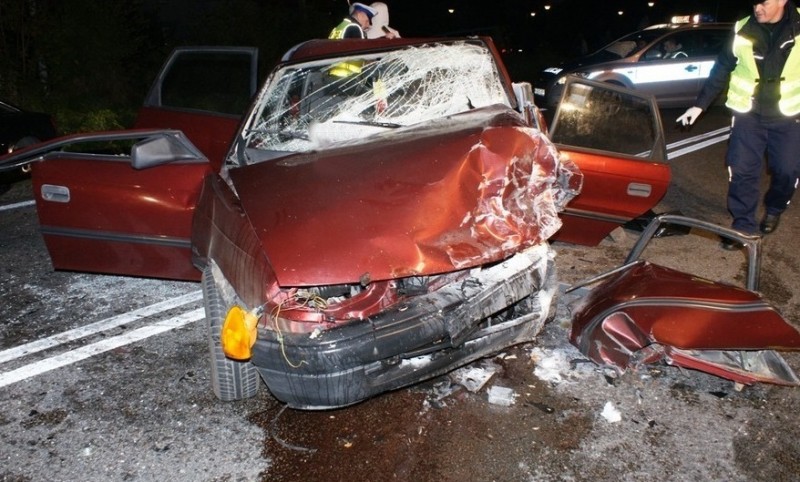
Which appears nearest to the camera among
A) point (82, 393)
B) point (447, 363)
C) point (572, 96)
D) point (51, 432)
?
point (447, 363)

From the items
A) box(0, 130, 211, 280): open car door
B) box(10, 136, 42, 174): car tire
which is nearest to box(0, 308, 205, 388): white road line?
box(0, 130, 211, 280): open car door

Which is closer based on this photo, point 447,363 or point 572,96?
point 447,363

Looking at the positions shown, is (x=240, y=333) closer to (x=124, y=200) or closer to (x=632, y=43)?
(x=124, y=200)

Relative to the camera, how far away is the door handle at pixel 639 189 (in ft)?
12.2

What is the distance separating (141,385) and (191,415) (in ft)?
1.39

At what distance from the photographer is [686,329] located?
9.32ft

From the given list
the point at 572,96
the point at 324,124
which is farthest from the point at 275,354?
the point at 572,96

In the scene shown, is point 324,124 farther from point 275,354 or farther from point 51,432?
point 51,432

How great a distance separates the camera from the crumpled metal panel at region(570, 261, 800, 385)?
9.21ft

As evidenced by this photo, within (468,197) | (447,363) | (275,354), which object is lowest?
(447,363)

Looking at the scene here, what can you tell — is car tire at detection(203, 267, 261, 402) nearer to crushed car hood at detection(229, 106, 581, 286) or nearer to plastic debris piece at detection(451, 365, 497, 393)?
crushed car hood at detection(229, 106, 581, 286)

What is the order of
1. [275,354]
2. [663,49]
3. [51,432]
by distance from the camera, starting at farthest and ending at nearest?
[663,49]
[51,432]
[275,354]

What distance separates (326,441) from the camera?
9.02 feet

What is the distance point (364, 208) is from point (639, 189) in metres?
1.96
